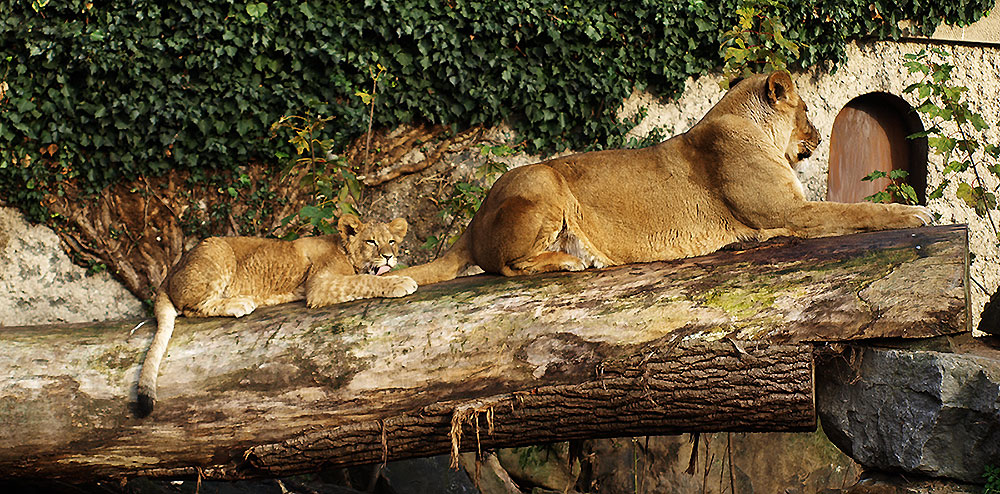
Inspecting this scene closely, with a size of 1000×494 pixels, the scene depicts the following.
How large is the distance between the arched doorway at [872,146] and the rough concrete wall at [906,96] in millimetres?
187

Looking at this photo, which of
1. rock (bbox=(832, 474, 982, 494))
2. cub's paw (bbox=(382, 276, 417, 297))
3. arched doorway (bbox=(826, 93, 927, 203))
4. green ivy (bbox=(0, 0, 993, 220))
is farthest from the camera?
arched doorway (bbox=(826, 93, 927, 203))

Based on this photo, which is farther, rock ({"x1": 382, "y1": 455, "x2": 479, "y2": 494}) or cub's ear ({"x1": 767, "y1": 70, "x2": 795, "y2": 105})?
rock ({"x1": 382, "y1": 455, "x2": 479, "y2": 494})

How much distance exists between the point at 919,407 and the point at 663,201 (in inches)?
62.8

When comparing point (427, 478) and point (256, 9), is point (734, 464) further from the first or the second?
point (256, 9)

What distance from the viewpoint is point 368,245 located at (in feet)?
16.9

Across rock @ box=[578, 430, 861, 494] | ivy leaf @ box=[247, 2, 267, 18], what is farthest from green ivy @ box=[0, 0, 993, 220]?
rock @ box=[578, 430, 861, 494]

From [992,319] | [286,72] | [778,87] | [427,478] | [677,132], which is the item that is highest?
[286,72]

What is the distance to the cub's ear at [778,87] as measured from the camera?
4.61 m

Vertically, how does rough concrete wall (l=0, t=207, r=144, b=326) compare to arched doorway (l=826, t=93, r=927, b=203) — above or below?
below

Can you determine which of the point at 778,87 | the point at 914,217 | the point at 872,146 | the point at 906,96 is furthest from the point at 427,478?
the point at 906,96

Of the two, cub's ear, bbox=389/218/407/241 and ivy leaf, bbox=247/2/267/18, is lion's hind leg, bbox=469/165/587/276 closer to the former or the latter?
cub's ear, bbox=389/218/407/241

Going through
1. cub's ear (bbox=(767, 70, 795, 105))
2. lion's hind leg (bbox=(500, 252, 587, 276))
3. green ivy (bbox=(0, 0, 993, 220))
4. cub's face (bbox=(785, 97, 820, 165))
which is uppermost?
green ivy (bbox=(0, 0, 993, 220))

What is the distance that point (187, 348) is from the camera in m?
4.01

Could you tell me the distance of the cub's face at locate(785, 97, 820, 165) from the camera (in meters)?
4.75
